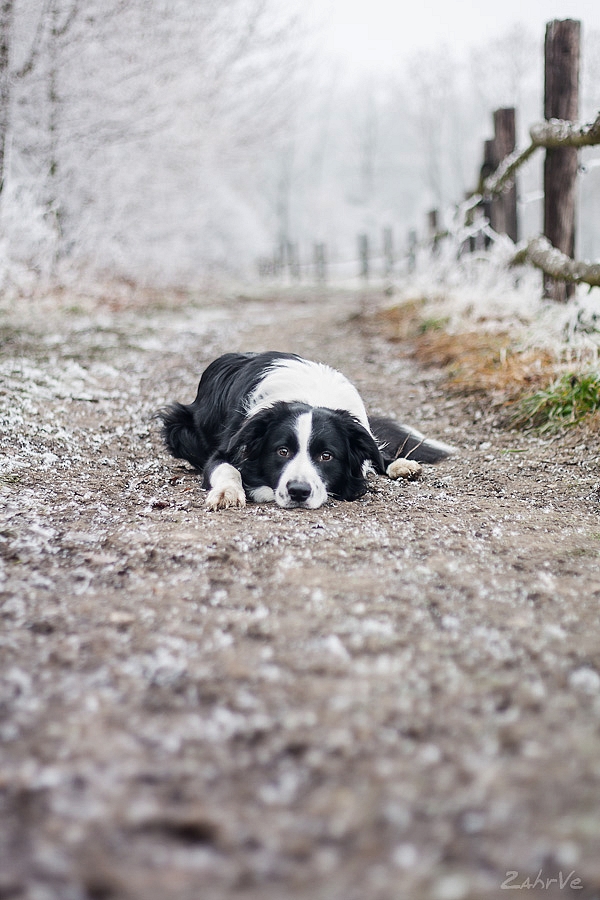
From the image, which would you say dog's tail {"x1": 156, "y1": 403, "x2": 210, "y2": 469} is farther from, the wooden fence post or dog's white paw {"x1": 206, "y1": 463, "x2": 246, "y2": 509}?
the wooden fence post

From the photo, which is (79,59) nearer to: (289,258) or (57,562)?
(57,562)

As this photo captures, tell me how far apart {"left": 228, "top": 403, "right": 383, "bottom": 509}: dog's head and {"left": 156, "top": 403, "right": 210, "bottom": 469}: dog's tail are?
62 centimetres

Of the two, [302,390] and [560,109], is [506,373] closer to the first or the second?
[302,390]

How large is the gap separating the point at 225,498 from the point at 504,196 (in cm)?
718

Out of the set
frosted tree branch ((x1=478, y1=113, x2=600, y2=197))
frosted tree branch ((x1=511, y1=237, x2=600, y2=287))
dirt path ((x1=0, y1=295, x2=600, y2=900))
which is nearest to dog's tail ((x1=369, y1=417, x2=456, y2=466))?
dirt path ((x1=0, y1=295, x2=600, y2=900))

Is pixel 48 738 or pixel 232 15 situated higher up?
pixel 232 15

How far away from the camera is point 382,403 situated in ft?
18.5

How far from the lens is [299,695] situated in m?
1.66

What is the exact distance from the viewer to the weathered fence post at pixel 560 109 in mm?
6168

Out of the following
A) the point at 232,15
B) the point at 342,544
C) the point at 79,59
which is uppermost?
the point at 232,15

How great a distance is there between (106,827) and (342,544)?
1560mm

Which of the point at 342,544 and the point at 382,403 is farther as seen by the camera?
the point at 382,403

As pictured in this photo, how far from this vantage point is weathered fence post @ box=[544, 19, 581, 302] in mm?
6168

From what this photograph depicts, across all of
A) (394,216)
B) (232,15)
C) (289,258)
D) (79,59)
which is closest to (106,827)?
(79,59)
